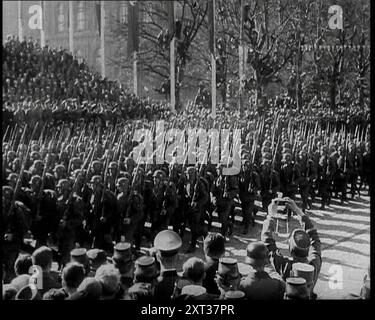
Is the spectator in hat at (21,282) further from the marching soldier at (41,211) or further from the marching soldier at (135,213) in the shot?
the marching soldier at (135,213)

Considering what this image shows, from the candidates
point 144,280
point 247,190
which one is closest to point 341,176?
point 247,190

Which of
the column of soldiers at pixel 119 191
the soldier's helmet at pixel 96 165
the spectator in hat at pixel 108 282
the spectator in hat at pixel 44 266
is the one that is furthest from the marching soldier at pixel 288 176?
the spectator in hat at pixel 108 282

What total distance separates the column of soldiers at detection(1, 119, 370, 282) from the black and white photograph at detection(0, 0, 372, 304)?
0.02 metres

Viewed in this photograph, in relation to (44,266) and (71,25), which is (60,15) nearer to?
(71,25)

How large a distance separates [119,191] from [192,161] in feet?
5.67

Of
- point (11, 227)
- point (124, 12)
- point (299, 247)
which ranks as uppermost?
point (124, 12)

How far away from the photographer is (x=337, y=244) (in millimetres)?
8344

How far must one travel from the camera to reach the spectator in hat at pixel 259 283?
402cm

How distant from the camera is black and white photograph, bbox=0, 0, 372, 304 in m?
4.27

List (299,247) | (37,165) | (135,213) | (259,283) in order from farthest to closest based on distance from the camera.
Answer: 1. (37,165)
2. (135,213)
3. (299,247)
4. (259,283)

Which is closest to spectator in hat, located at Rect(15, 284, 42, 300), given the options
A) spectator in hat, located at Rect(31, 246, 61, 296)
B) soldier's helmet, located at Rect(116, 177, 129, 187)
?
spectator in hat, located at Rect(31, 246, 61, 296)

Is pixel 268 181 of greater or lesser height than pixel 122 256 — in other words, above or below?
below
